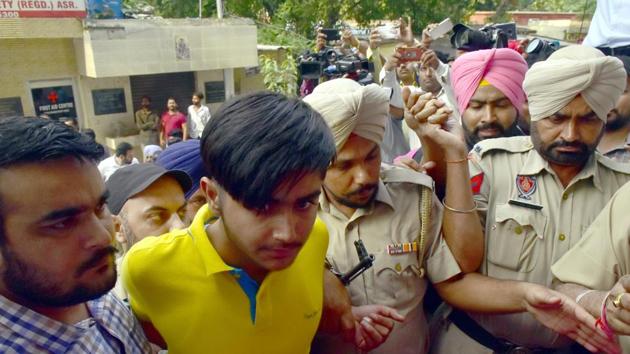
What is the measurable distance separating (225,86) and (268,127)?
1221cm

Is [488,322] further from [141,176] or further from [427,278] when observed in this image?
[141,176]

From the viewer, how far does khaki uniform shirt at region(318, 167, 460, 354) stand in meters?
1.80

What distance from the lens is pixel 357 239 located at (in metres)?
1.82

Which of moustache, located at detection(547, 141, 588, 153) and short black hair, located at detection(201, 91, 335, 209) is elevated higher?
short black hair, located at detection(201, 91, 335, 209)

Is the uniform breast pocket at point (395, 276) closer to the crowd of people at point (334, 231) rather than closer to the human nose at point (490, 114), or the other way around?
the crowd of people at point (334, 231)

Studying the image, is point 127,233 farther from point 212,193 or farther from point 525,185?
point 525,185

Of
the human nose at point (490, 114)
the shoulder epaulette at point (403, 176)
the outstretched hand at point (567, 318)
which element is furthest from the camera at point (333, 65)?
the outstretched hand at point (567, 318)

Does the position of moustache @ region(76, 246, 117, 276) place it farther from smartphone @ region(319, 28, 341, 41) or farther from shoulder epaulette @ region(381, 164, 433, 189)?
smartphone @ region(319, 28, 341, 41)

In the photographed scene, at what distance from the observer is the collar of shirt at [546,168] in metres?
1.86

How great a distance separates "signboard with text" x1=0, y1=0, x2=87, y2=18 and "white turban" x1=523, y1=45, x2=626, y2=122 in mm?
10679

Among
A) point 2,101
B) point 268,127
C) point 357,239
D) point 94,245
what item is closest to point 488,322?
point 357,239

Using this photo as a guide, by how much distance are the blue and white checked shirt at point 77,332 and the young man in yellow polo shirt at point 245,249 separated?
2.6 inches

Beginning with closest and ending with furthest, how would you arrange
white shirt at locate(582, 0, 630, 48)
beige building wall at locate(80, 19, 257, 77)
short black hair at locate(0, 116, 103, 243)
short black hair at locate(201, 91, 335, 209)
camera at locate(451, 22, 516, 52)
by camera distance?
short black hair at locate(0, 116, 103, 243)
short black hair at locate(201, 91, 335, 209)
camera at locate(451, 22, 516, 52)
white shirt at locate(582, 0, 630, 48)
beige building wall at locate(80, 19, 257, 77)

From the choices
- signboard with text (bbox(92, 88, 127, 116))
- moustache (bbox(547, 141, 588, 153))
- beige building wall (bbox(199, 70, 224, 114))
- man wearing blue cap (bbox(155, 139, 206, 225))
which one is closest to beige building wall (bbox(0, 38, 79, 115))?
signboard with text (bbox(92, 88, 127, 116))
